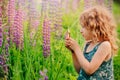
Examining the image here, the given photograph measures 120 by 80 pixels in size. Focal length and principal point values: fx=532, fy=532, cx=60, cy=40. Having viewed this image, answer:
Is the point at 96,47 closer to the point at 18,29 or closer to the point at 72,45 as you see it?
the point at 72,45

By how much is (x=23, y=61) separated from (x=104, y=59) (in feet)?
3.71

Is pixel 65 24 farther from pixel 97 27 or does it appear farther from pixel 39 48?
pixel 97 27

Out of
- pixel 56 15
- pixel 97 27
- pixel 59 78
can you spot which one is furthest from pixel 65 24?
pixel 97 27

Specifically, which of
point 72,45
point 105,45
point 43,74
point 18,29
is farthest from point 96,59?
point 18,29

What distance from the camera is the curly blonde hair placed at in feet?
14.8

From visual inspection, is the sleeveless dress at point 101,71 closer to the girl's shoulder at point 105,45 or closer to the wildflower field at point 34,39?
the girl's shoulder at point 105,45

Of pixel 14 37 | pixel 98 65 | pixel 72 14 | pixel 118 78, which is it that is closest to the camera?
pixel 98 65

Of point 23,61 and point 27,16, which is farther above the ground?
point 27,16

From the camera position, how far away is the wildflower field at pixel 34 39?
5188 millimetres

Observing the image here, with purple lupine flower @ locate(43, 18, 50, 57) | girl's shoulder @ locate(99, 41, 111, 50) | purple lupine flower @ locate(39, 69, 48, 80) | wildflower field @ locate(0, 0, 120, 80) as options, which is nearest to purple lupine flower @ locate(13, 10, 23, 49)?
wildflower field @ locate(0, 0, 120, 80)

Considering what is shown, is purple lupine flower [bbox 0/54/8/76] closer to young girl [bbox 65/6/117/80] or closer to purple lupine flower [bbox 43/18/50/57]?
purple lupine flower [bbox 43/18/50/57]

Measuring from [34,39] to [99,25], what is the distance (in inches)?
37.9

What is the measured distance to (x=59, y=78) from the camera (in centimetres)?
545

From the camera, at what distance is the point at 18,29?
5211 millimetres
